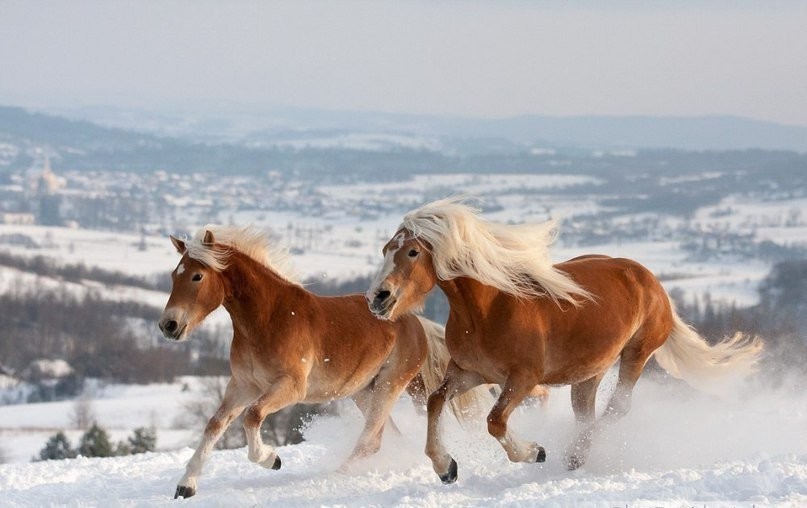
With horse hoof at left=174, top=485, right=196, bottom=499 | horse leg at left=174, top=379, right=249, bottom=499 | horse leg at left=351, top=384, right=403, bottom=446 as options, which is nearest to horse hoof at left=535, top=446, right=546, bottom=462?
horse leg at left=351, top=384, right=403, bottom=446

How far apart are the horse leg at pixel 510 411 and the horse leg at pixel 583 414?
0.93m

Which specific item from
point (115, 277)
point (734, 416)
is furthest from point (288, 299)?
point (115, 277)

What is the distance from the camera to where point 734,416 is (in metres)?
11.9

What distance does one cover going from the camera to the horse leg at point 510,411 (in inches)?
362

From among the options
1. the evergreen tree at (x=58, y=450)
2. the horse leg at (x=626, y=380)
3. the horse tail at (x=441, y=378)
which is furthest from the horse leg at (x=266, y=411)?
the evergreen tree at (x=58, y=450)

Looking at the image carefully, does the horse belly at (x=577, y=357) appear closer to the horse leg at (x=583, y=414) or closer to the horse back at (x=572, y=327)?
the horse back at (x=572, y=327)

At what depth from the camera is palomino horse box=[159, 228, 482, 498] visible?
30.6 ft

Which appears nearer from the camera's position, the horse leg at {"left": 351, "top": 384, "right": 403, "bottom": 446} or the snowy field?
the snowy field

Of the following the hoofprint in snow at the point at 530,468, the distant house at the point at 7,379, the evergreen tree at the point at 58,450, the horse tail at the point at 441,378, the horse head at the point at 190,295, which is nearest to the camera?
the hoofprint in snow at the point at 530,468

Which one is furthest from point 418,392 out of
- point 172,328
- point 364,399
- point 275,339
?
point 172,328

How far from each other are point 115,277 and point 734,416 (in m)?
110

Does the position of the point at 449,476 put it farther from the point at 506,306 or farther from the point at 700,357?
the point at 700,357

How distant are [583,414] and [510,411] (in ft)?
4.84

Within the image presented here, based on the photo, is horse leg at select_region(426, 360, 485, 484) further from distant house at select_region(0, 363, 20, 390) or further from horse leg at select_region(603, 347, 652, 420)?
distant house at select_region(0, 363, 20, 390)
